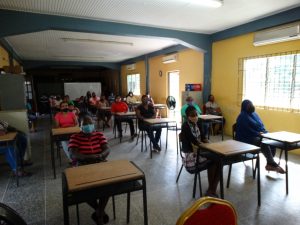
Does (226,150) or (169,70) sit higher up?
(169,70)

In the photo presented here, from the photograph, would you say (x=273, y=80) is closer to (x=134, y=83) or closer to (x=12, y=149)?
(x=12, y=149)

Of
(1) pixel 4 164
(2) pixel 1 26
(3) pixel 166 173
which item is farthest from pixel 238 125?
(2) pixel 1 26

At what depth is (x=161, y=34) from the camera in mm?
5434

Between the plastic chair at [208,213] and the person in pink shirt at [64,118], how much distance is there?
12.2 ft

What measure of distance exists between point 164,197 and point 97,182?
1.42m

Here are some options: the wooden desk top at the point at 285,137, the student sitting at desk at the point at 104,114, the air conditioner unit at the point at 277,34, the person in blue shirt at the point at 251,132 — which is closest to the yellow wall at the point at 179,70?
the air conditioner unit at the point at 277,34

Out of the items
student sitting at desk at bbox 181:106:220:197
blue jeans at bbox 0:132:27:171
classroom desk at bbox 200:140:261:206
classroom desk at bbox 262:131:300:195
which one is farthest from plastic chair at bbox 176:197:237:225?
blue jeans at bbox 0:132:27:171

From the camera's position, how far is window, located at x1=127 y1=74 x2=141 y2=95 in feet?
37.7

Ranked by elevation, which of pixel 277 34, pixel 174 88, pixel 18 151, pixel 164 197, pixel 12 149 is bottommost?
pixel 164 197

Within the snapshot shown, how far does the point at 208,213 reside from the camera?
0.94 meters

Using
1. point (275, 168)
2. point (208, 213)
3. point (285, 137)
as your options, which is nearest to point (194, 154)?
point (285, 137)

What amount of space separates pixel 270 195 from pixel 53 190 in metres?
2.87

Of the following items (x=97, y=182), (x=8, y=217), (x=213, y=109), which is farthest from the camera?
(x=213, y=109)

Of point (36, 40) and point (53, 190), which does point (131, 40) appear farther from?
point (53, 190)
